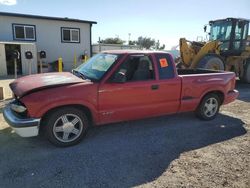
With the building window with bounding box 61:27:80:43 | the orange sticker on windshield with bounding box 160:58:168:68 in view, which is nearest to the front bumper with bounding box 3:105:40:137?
the orange sticker on windshield with bounding box 160:58:168:68

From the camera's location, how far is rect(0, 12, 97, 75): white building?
14789mm

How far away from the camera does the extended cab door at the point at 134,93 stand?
432cm

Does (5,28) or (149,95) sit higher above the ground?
(5,28)

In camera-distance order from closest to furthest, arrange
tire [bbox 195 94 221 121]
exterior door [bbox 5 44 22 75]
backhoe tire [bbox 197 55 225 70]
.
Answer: tire [bbox 195 94 221 121], backhoe tire [bbox 197 55 225 70], exterior door [bbox 5 44 22 75]

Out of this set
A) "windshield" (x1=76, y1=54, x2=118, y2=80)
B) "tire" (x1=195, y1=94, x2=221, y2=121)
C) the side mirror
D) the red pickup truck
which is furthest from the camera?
"tire" (x1=195, y1=94, x2=221, y2=121)

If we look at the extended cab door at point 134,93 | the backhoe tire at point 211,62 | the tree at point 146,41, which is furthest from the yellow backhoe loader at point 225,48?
the tree at point 146,41

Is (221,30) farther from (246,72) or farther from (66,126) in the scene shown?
(66,126)

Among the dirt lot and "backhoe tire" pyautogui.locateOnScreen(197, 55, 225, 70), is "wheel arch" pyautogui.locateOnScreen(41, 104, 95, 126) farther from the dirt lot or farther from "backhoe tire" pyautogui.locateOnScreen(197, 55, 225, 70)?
"backhoe tire" pyautogui.locateOnScreen(197, 55, 225, 70)

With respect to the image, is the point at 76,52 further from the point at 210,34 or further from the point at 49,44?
the point at 210,34

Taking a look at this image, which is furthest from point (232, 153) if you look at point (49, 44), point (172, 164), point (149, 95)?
point (49, 44)

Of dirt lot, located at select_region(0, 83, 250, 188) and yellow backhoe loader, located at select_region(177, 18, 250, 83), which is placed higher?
yellow backhoe loader, located at select_region(177, 18, 250, 83)

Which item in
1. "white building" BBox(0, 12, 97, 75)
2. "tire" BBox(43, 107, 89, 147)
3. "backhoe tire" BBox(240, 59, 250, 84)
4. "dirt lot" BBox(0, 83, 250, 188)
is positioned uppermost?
"white building" BBox(0, 12, 97, 75)

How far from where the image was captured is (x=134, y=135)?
189 inches

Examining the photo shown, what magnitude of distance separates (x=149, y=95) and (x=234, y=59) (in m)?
9.07
